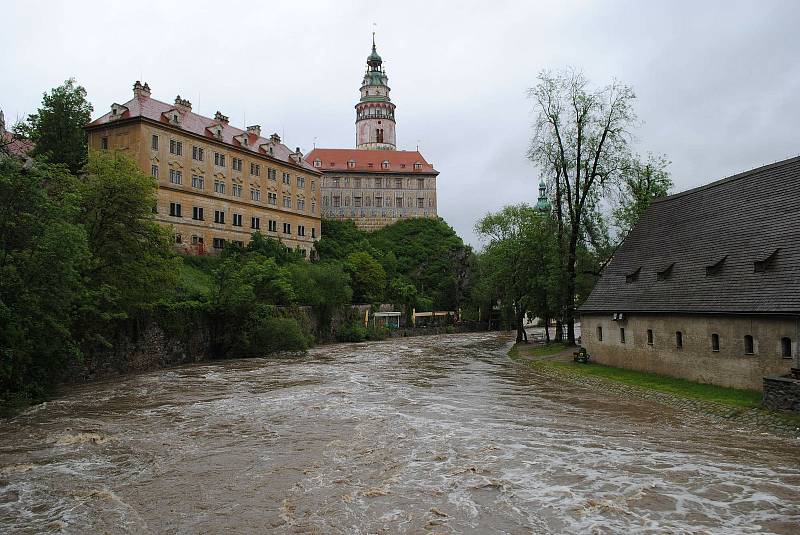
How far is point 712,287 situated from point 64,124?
51976mm

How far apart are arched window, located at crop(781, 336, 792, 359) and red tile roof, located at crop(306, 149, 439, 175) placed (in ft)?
262

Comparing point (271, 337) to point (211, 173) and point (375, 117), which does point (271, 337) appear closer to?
point (211, 173)

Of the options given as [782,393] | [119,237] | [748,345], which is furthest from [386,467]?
[119,237]

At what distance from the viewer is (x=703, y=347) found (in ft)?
72.9

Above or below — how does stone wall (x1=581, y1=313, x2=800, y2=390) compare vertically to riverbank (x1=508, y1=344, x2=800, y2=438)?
above

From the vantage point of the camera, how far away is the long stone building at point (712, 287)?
1961 centimetres

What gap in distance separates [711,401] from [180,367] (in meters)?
27.3

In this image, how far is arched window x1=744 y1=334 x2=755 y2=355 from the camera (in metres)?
20.1

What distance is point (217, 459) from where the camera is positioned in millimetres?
14734

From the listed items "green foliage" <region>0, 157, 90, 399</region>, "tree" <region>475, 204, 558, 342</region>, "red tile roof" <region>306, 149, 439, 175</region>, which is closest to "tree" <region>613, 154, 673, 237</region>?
"tree" <region>475, 204, 558, 342</region>

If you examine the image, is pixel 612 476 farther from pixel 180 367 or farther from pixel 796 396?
pixel 180 367

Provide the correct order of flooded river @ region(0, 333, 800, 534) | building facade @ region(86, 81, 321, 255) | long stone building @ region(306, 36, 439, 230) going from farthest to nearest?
long stone building @ region(306, 36, 439, 230), building facade @ region(86, 81, 321, 255), flooded river @ region(0, 333, 800, 534)

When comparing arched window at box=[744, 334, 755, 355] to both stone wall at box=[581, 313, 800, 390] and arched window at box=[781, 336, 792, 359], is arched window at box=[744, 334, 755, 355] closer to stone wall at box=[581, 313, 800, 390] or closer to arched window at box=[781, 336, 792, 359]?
stone wall at box=[581, 313, 800, 390]

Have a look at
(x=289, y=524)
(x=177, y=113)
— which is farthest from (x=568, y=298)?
(x=177, y=113)
